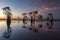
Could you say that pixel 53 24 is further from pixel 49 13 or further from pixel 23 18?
pixel 23 18

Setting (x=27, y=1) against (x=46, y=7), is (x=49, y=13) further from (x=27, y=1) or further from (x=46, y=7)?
(x=27, y=1)

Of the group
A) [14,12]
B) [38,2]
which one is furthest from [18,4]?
[38,2]

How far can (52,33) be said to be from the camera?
236cm

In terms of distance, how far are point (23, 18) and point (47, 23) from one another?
0.39 m

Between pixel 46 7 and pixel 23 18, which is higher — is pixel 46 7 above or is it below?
above

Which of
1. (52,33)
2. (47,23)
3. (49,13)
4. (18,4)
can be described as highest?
(18,4)

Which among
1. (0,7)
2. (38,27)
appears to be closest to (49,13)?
(38,27)

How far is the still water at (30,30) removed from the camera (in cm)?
235

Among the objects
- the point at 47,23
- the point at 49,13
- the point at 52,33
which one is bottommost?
the point at 52,33

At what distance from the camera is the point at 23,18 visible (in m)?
2.44

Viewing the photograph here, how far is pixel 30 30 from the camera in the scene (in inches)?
95.1

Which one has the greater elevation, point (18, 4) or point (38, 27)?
point (18, 4)

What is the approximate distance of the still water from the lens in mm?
2348

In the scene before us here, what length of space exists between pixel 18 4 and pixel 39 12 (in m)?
0.36
